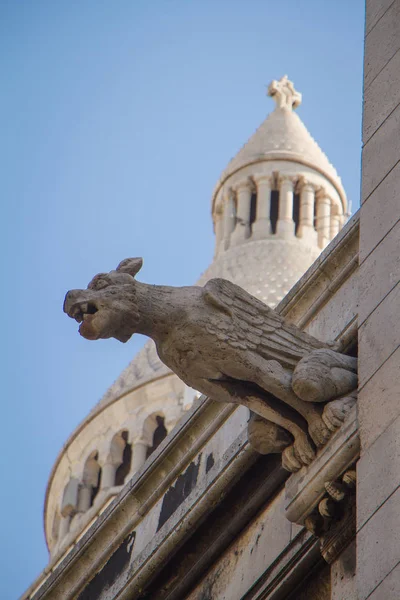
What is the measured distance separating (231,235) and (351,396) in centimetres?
3319

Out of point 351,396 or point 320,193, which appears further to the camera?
point 320,193

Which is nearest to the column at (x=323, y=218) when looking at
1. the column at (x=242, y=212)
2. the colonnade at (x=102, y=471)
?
the column at (x=242, y=212)

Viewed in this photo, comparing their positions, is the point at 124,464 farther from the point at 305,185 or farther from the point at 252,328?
the point at 252,328

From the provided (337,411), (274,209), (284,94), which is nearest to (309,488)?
(337,411)

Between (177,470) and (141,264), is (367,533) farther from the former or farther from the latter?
(177,470)

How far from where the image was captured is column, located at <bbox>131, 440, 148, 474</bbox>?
120ft

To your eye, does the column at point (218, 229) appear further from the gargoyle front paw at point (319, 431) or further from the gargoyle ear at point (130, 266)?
the gargoyle front paw at point (319, 431)

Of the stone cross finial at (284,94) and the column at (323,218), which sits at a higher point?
the stone cross finial at (284,94)

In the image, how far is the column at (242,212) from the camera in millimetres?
40656

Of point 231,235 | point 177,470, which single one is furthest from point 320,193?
point 177,470

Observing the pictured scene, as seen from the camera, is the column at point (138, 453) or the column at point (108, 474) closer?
the column at point (138, 453)

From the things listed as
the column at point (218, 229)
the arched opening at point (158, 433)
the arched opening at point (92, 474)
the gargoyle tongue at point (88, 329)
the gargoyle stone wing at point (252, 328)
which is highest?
the column at point (218, 229)

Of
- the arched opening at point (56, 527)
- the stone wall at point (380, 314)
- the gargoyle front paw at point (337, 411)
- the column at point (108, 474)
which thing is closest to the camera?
the stone wall at point (380, 314)

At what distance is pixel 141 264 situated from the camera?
8266mm
